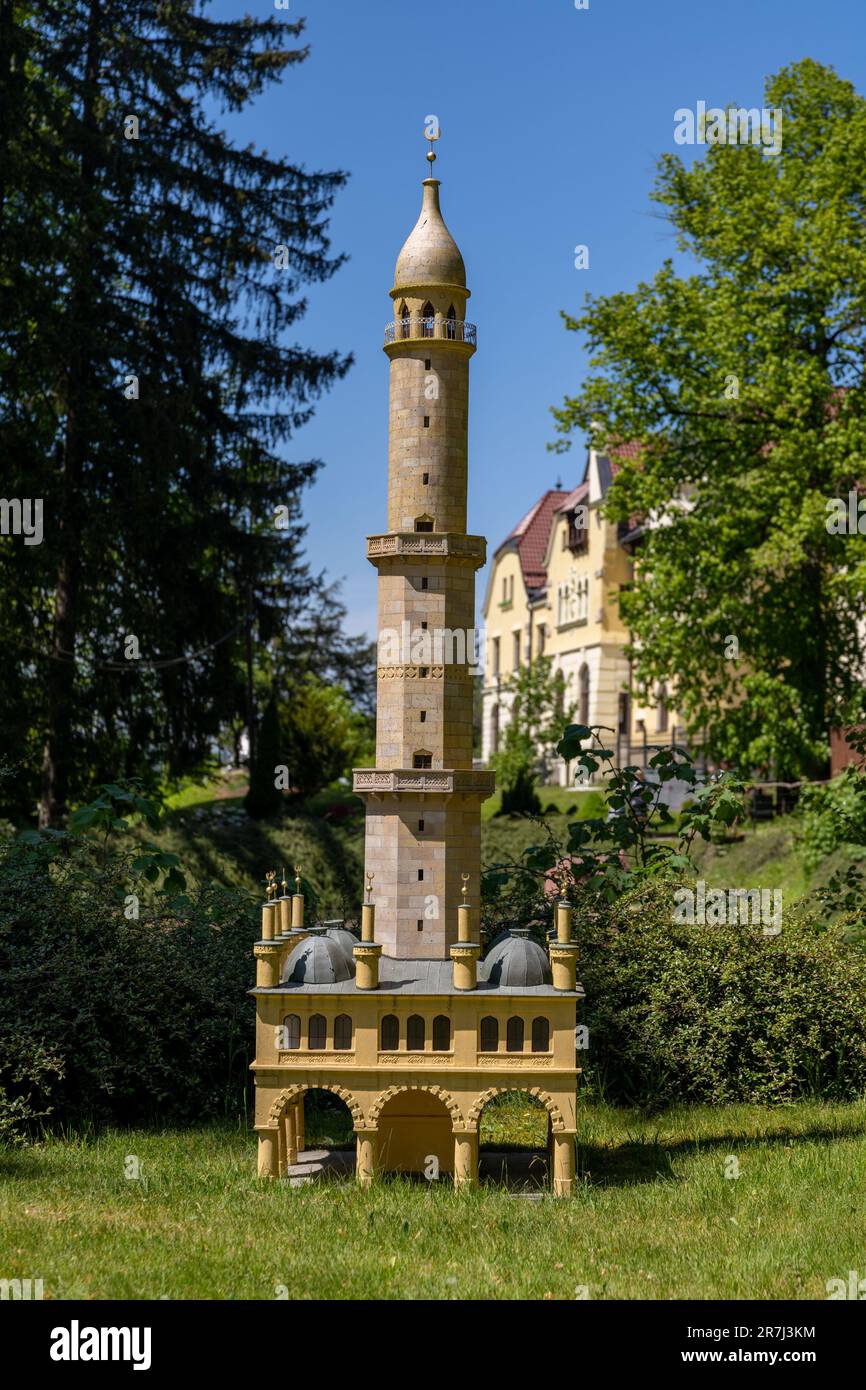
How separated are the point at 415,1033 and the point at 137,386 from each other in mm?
16063

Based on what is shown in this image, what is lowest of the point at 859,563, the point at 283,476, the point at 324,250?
the point at 859,563

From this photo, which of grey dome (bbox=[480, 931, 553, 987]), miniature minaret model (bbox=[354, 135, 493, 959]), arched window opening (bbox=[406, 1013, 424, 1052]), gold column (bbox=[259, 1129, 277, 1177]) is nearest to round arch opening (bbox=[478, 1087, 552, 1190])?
arched window opening (bbox=[406, 1013, 424, 1052])

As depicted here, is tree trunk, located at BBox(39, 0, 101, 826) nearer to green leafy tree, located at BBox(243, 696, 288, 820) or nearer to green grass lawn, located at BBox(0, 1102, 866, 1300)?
green leafy tree, located at BBox(243, 696, 288, 820)

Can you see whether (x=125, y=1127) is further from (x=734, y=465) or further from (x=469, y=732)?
(x=734, y=465)

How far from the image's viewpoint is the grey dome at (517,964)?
11094 mm

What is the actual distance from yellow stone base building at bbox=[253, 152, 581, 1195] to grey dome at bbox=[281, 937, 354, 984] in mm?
15

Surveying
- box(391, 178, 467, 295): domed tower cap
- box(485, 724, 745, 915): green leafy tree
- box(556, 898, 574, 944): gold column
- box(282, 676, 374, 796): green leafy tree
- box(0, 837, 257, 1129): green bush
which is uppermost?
box(391, 178, 467, 295): domed tower cap

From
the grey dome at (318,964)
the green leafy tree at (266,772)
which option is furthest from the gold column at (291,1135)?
the green leafy tree at (266,772)

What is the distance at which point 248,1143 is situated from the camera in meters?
12.9

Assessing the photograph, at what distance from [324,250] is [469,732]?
17598 millimetres

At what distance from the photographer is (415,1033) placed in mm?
11047

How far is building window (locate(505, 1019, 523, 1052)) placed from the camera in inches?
432

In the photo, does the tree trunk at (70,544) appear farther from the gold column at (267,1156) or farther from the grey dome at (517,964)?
the grey dome at (517,964)
